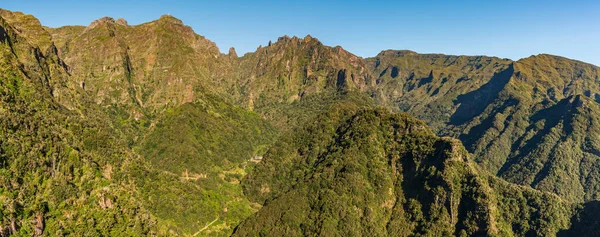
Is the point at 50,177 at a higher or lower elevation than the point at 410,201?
higher

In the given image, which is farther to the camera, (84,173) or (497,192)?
(497,192)

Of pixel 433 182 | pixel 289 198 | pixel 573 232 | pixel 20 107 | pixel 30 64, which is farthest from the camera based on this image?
pixel 30 64

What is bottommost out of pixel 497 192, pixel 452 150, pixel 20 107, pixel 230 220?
pixel 230 220

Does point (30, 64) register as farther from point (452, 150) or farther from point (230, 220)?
point (452, 150)

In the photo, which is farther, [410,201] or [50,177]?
[410,201]

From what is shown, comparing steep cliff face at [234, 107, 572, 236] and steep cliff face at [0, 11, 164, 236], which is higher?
steep cliff face at [0, 11, 164, 236]

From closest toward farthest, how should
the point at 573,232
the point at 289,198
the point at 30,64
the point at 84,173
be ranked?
the point at 84,173 → the point at 573,232 → the point at 289,198 → the point at 30,64

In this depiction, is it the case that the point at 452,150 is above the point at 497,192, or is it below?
above

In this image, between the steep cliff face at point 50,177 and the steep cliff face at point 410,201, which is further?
Answer: the steep cliff face at point 410,201

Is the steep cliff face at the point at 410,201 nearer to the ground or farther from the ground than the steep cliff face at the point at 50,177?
nearer to the ground

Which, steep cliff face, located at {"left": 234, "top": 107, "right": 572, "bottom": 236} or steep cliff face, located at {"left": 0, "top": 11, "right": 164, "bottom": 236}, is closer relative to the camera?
steep cliff face, located at {"left": 0, "top": 11, "right": 164, "bottom": 236}

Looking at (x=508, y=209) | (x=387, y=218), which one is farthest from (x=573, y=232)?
(x=387, y=218)
